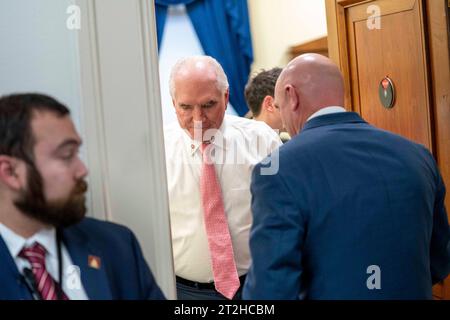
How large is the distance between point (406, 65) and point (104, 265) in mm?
1408

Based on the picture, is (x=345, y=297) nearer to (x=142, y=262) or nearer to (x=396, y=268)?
(x=396, y=268)

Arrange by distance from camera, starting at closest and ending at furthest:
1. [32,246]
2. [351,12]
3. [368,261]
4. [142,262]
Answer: [32,246], [142,262], [368,261], [351,12]

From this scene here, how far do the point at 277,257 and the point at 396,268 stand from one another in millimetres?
265

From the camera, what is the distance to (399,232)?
4.30ft

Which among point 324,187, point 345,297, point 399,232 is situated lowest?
point 345,297

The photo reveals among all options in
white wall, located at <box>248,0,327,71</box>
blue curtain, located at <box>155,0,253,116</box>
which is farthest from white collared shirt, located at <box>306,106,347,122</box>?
white wall, located at <box>248,0,327,71</box>

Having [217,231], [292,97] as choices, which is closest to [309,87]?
[292,97]

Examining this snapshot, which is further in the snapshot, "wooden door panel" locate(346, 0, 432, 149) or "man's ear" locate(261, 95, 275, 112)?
"wooden door panel" locate(346, 0, 432, 149)

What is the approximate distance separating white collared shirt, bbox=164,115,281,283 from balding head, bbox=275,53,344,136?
0.46ft

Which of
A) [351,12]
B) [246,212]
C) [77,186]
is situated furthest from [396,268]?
[351,12]

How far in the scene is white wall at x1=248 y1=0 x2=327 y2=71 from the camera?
3723 mm

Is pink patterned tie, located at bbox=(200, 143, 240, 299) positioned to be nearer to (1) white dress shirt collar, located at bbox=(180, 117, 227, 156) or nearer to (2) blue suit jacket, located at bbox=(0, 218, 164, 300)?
(1) white dress shirt collar, located at bbox=(180, 117, 227, 156)

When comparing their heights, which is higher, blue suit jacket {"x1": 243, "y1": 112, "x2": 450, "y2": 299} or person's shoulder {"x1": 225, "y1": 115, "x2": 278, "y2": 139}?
person's shoulder {"x1": 225, "y1": 115, "x2": 278, "y2": 139}

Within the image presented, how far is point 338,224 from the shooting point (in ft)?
4.20
